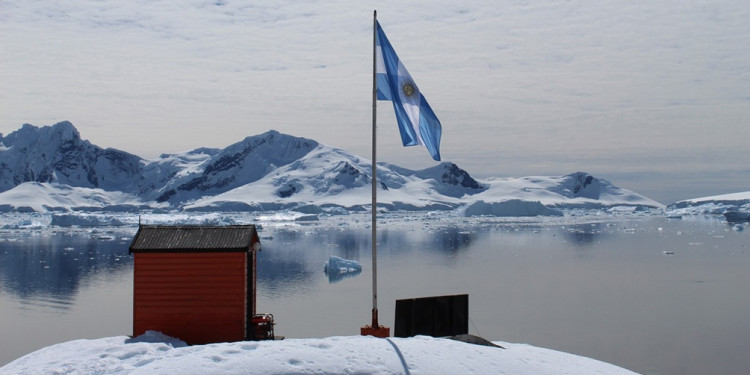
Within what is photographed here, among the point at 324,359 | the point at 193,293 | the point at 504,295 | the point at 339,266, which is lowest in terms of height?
the point at 504,295

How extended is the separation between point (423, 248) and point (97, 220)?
69.0 meters

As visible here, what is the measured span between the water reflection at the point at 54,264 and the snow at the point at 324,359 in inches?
827

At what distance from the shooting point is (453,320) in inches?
643

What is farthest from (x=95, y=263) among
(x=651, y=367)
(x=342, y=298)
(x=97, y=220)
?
(x=97, y=220)

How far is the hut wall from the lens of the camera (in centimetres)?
1827

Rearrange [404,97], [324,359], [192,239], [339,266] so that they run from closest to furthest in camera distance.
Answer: [324,359], [404,97], [192,239], [339,266]

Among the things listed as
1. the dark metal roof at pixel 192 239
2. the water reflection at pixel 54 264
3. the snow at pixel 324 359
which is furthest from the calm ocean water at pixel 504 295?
the snow at pixel 324 359

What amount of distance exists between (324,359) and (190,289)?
22.9 feet

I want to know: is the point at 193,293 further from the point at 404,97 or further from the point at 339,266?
the point at 339,266

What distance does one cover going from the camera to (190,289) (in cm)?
1830

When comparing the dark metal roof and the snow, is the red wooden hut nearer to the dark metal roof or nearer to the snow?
the dark metal roof

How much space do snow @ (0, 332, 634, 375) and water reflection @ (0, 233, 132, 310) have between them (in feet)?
68.9

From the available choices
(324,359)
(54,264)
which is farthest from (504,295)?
(54,264)

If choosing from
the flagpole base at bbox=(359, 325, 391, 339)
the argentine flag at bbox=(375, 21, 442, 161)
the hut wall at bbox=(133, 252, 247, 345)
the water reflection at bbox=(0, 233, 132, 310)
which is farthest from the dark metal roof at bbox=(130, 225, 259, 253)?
the water reflection at bbox=(0, 233, 132, 310)
